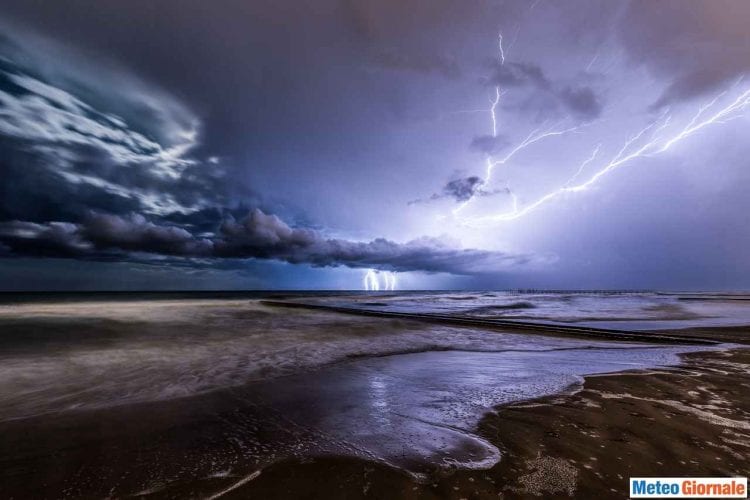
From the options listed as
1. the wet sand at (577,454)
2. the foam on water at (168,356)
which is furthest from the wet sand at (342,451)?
the foam on water at (168,356)

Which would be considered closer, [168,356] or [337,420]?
[337,420]

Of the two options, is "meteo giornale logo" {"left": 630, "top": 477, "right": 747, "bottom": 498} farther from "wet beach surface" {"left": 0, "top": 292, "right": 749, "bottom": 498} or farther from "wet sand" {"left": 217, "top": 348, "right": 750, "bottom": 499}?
"wet beach surface" {"left": 0, "top": 292, "right": 749, "bottom": 498}

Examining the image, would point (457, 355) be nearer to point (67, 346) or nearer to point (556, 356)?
point (556, 356)

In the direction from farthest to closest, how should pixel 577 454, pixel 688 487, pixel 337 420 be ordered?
pixel 337 420, pixel 577 454, pixel 688 487

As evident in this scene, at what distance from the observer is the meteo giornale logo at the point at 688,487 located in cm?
328

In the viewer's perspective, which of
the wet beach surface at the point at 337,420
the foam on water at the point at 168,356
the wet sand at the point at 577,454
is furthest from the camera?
the foam on water at the point at 168,356

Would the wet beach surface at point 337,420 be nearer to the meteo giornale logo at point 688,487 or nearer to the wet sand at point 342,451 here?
the wet sand at point 342,451

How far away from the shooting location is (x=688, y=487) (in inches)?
133

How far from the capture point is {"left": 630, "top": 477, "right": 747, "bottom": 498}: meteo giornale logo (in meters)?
3.28

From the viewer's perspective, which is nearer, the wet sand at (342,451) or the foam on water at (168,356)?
the wet sand at (342,451)

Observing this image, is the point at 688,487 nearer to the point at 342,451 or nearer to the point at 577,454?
the point at 577,454

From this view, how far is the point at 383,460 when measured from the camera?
3.77 meters

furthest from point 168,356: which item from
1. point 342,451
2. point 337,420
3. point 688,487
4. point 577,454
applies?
point 688,487

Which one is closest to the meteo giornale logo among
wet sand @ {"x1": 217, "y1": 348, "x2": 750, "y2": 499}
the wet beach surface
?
wet sand @ {"x1": 217, "y1": 348, "x2": 750, "y2": 499}
